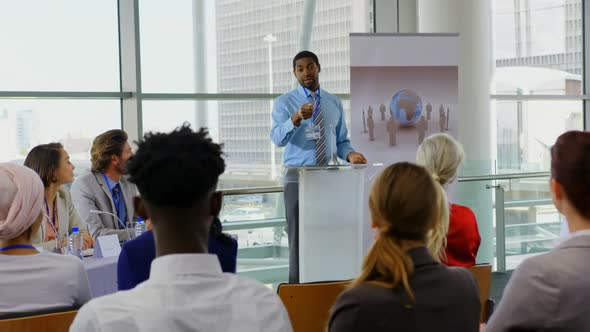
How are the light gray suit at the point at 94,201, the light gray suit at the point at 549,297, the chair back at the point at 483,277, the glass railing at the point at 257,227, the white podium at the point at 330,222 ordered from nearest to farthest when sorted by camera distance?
1. the light gray suit at the point at 549,297
2. the chair back at the point at 483,277
3. the light gray suit at the point at 94,201
4. the white podium at the point at 330,222
5. the glass railing at the point at 257,227

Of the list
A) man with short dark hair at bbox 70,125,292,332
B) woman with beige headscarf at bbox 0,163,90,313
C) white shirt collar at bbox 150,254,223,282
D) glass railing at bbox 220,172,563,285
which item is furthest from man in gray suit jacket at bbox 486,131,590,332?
glass railing at bbox 220,172,563,285

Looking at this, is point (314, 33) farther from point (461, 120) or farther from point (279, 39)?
point (461, 120)

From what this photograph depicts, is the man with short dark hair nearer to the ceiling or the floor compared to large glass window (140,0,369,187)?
nearer to the floor

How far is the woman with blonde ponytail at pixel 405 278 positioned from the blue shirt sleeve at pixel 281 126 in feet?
12.4

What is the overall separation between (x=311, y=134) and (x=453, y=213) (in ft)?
8.59

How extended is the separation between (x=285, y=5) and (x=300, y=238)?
10.4ft

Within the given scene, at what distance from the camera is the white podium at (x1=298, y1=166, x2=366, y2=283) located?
541cm

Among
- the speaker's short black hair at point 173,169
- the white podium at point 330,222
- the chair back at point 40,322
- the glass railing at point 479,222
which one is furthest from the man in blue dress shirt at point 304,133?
the speaker's short black hair at point 173,169

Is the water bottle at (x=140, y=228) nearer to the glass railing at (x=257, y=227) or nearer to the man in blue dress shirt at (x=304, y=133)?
the man in blue dress shirt at (x=304, y=133)

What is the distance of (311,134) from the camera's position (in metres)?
5.77

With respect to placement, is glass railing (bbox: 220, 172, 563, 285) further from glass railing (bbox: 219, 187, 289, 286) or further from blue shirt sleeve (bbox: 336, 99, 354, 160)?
blue shirt sleeve (bbox: 336, 99, 354, 160)

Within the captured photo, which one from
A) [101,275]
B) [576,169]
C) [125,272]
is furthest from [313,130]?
[576,169]

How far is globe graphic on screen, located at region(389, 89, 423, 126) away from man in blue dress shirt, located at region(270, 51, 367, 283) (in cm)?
55

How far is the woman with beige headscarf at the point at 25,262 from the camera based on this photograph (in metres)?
2.41
